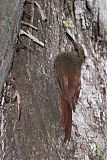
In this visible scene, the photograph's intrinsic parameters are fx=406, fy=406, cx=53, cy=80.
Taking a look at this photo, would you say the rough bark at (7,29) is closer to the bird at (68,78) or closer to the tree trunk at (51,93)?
the tree trunk at (51,93)

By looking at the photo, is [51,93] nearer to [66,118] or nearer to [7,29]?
[66,118]

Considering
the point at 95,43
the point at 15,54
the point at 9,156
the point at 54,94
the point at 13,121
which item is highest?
the point at 95,43

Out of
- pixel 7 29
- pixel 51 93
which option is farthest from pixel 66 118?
pixel 7 29

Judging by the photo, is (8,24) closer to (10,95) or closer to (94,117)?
(10,95)

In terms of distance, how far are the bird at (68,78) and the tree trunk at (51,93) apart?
2 cm

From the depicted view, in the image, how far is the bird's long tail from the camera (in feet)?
4.65

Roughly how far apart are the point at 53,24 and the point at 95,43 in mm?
304

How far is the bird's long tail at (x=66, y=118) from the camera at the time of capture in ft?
4.65

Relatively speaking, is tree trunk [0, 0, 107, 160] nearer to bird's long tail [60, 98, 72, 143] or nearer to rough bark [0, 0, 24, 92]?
bird's long tail [60, 98, 72, 143]

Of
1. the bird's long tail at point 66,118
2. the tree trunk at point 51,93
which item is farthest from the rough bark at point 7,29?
the bird's long tail at point 66,118

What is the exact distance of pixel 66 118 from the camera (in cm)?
143

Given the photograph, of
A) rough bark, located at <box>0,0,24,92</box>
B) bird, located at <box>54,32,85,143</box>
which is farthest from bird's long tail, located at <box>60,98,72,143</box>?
rough bark, located at <box>0,0,24,92</box>

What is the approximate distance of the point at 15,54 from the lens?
1458 millimetres

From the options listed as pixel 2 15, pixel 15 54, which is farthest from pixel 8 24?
pixel 15 54
